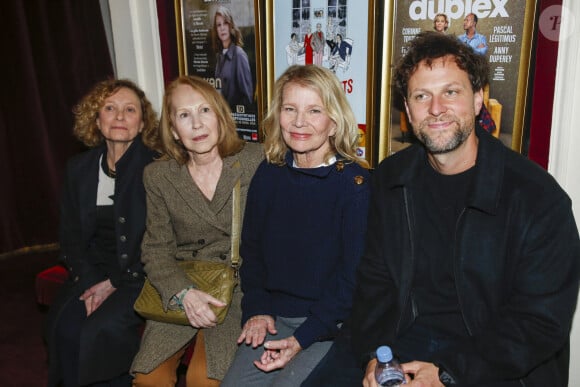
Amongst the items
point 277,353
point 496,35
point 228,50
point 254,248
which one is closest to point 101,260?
point 254,248

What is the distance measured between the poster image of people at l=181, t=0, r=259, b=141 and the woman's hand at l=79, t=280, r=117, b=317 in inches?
45.9

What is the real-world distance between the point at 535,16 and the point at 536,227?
3.00 feet

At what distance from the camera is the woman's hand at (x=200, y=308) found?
2295 mm

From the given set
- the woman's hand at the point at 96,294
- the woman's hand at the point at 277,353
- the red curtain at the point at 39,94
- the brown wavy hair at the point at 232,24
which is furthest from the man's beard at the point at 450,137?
the red curtain at the point at 39,94

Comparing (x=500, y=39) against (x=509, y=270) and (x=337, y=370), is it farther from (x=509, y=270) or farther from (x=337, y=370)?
(x=337, y=370)

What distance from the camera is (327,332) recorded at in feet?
7.02

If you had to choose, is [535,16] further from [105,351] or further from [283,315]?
[105,351]

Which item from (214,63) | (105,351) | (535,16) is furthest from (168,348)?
(535,16)

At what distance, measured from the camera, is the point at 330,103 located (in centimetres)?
220

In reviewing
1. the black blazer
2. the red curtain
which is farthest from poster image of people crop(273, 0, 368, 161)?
the red curtain

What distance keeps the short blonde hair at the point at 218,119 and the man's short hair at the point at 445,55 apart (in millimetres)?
917

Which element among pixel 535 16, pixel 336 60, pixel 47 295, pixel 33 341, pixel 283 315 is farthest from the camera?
pixel 33 341

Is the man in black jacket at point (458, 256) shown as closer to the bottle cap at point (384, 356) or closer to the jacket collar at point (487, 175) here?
the jacket collar at point (487, 175)

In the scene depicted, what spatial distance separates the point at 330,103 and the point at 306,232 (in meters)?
0.55
